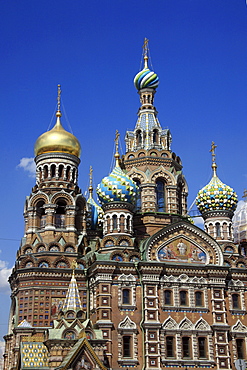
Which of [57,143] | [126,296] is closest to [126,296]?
[126,296]

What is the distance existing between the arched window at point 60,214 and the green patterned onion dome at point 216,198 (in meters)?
7.26

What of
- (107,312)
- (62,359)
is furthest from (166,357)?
(62,359)

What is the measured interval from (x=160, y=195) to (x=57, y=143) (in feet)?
20.9

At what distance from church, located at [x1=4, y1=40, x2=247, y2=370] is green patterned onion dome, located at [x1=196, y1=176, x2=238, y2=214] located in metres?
0.05

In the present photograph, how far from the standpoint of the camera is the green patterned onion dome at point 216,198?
29.8m

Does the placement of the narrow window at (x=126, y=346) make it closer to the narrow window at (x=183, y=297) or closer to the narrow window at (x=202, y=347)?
the narrow window at (x=183, y=297)

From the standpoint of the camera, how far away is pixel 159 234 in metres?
26.8

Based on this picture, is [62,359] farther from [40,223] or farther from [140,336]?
[40,223]

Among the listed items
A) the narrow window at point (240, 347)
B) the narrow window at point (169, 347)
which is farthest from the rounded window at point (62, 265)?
the narrow window at point (240, 347)

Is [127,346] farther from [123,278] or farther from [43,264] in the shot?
[43,264]

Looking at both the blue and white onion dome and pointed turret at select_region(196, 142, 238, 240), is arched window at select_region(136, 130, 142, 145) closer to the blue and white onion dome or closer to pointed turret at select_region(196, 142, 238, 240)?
the blue and white onion dome

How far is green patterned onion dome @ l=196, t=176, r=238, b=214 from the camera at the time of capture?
29.8 metres

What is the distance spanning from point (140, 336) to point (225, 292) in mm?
4806

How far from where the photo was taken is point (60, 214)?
2955cm
